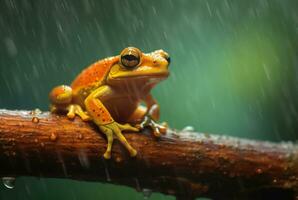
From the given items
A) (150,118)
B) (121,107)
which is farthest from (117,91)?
(150,118)

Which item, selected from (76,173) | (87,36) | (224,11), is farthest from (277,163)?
(87,36)

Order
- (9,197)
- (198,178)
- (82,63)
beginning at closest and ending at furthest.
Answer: (198,178) < (9,197) < (82,63)

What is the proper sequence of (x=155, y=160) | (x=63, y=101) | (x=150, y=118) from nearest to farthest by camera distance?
(x=155, y=160) < (x=150, y=118) < (x=63, y=101)

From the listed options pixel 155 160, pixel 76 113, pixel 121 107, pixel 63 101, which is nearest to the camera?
pixel 155 160

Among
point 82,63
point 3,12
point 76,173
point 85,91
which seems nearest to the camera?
point 76,173

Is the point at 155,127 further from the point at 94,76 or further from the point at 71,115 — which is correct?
the point at 94,76

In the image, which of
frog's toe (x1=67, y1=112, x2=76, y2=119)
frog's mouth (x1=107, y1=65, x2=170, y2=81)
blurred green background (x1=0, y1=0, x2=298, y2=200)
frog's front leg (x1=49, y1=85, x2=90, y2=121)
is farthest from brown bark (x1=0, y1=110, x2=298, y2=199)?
blurred green background (x1=0, y1=0, x2=298, y2=200)

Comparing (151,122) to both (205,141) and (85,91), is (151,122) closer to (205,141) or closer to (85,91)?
(205,141)
